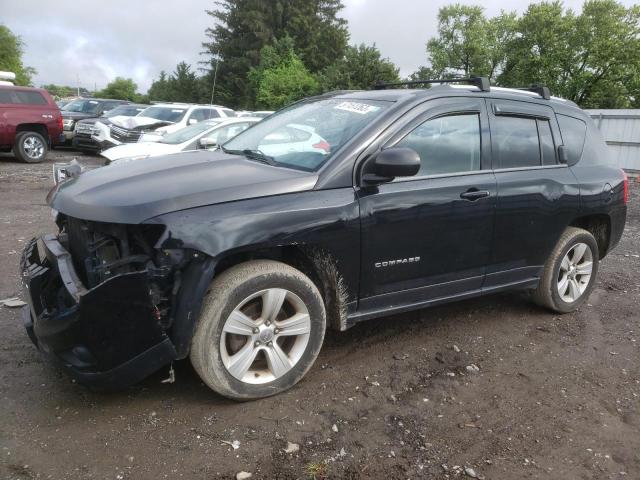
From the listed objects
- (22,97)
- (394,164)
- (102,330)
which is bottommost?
(102,330)

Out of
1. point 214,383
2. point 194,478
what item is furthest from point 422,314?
point 194,478

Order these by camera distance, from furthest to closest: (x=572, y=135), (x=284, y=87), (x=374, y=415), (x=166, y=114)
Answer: (x=284, y=87)
(x=166, y=114)
(x=572, y=135)
(x=374, y=415)

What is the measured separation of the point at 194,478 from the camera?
7.98 ft

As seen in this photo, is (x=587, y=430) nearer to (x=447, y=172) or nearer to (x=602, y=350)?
(x=602, y=350)

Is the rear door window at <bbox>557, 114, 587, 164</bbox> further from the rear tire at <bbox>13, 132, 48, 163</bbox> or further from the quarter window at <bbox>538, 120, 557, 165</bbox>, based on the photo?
the rear tire at <bbox>13, 132, 48, 163</bbox>

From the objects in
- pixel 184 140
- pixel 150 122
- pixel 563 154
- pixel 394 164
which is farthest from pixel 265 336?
pixel 150 122

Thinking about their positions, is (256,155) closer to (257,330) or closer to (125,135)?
(257,330)

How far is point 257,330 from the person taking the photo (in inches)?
118

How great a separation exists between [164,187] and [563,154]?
3.17m

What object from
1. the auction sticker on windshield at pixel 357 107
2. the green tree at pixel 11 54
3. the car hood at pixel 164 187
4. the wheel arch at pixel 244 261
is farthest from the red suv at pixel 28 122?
the green tree at pixel 11 54

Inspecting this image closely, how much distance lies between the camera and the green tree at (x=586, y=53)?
4031 centimetres

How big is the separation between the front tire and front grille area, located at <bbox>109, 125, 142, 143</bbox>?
11029 millimetres

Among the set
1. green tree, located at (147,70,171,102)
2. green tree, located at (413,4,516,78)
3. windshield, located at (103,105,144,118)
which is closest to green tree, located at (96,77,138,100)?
green tree, located at (147,70,171,102)

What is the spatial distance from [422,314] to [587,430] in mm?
1701
